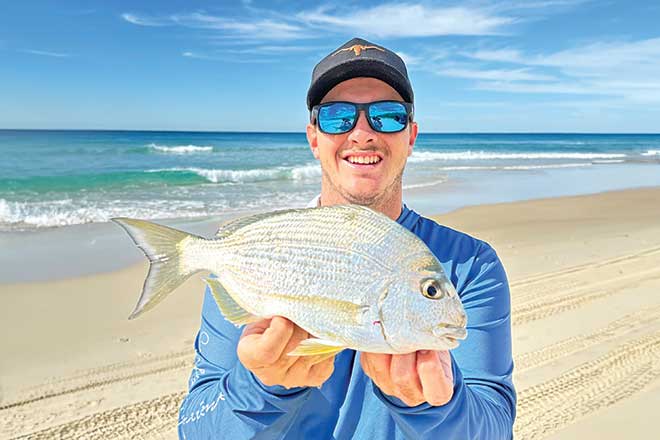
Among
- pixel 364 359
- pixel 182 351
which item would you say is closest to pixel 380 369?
pixel 364 359

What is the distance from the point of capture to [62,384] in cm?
486

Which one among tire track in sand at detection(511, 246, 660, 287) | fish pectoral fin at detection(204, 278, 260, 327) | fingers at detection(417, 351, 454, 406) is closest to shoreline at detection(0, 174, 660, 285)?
tire track in sand at detection(511, 246, 660, 287)

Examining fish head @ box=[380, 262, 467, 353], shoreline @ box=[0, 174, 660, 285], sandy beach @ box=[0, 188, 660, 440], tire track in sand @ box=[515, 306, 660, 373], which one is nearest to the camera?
fish head @ box=[380, 262, 467, 353]

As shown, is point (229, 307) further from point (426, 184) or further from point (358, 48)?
point (426, 184)

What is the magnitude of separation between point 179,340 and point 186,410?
3.71 meters

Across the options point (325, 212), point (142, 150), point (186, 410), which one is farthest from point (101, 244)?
point (142, 150)

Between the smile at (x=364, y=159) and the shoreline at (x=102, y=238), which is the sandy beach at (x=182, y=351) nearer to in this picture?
the shoreline at (x=102, y=238)

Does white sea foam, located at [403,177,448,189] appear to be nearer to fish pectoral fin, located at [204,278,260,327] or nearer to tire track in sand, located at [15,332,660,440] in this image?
tire track in sand, located at [15,332,660,440]

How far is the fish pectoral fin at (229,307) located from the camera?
1789mm

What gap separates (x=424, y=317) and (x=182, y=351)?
14.6 feet

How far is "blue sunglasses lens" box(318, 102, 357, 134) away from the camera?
241 cm

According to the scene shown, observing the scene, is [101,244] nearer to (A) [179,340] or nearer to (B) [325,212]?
(A) [179,340]

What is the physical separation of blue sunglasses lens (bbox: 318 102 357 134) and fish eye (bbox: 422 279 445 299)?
41.1 inches

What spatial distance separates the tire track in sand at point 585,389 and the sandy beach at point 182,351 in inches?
0.4
